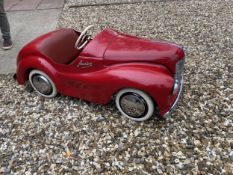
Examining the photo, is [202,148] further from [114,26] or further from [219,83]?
[114,26]

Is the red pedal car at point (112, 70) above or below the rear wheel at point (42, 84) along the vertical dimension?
above

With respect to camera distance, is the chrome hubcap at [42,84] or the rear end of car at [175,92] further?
the chrome hubcap at [42,84]

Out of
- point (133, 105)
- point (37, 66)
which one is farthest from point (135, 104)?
point (37, 66)

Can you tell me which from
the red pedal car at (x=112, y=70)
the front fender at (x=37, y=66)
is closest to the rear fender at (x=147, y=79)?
the red pedal car at (x=112, y=70)

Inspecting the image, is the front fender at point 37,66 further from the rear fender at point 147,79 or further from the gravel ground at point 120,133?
the rear fender at point 147,79

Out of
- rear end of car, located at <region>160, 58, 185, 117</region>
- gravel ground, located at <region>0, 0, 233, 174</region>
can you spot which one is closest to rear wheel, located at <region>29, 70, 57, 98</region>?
gravel ground, located at <region>0, 0, 233, 174</region>

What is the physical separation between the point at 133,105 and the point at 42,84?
50.2 inches

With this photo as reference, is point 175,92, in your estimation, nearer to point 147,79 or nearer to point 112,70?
point 147,79

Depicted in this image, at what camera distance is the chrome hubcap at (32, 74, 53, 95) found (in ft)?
10.9

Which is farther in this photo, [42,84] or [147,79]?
[42,84]

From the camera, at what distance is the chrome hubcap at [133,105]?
2.79m

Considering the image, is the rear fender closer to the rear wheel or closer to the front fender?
the front fender

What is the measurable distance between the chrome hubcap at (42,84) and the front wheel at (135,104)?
3.21 ft

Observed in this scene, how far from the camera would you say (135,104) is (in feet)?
9.34
